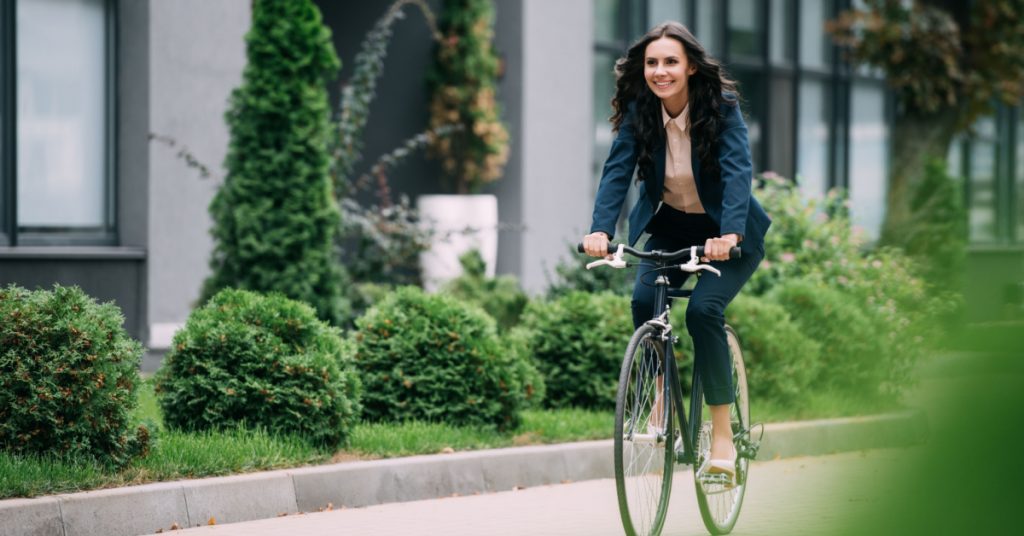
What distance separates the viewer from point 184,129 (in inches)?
494

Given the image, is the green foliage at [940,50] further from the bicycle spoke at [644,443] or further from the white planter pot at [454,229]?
the bicycle spoke at [644,443]

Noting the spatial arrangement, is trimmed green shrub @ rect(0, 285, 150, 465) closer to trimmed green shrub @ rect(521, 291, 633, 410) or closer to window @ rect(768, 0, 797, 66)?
trimmed green shrub @ rect(521, 291, 633, 410)

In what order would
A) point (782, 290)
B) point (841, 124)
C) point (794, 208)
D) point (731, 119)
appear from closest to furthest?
point (731, 119) → point (782, 290) → point (794, 208) → point (841, 124)

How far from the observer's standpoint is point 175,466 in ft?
20.9

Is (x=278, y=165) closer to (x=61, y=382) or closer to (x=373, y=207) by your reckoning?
(x=373, y=207)

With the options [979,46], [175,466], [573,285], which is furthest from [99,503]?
[979,46]

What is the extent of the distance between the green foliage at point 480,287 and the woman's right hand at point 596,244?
21.3 feet

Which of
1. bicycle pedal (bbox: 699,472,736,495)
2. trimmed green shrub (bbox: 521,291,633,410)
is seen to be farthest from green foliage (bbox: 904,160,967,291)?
bicycle pedal (bbox: 699,472,736,495)

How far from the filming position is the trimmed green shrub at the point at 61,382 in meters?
6.01

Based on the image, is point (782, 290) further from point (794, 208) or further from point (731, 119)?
point (731, 119)

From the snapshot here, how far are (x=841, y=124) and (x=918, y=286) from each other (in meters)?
9.41

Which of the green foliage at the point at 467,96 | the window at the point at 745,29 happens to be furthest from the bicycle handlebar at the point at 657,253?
the window at the point at 745,29

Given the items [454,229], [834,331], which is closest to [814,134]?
[454,229]

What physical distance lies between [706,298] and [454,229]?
8908 millimetres
